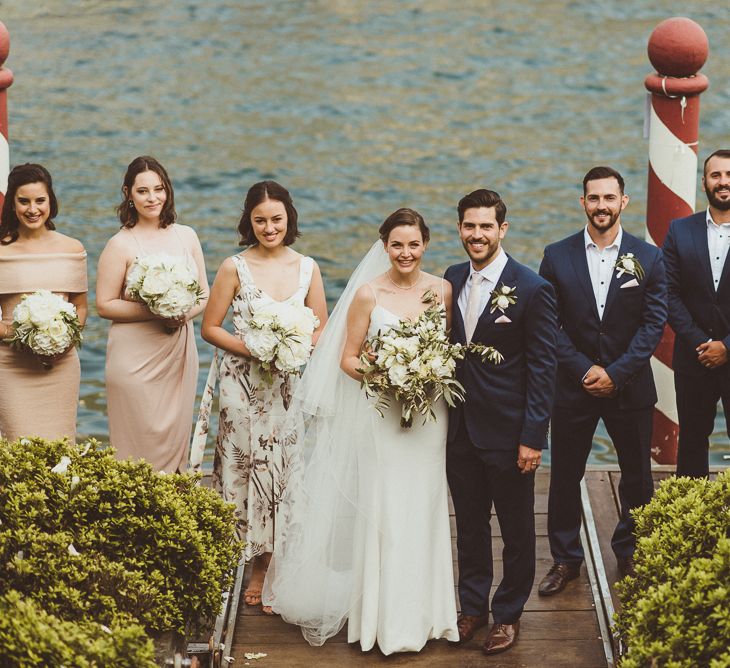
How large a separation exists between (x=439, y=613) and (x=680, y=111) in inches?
140

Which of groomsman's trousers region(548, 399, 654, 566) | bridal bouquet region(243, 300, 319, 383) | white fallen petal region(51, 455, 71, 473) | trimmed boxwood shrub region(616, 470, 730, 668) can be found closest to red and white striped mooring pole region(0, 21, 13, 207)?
bridal bouquet region(243, 300, 319, 383)

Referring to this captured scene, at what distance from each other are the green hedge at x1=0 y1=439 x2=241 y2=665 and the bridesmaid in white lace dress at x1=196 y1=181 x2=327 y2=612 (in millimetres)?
885

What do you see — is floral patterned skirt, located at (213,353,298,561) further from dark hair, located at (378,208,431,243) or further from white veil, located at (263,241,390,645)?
dark hair, located at (378,208,431,243)

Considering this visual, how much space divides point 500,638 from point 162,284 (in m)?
2.43

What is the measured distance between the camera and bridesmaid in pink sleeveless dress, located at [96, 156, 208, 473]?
6.92 m

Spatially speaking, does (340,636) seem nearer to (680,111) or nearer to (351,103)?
(680,111)

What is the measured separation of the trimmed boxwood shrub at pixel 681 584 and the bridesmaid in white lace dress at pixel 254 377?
1984mm

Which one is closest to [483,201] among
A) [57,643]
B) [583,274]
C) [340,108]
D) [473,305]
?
[473,305]

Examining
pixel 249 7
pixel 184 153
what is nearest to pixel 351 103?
pixel 184 153

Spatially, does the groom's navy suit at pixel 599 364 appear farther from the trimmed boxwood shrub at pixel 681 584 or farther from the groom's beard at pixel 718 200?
the trimmed boxwood shrub at pixel 681 584

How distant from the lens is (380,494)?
20.6ft

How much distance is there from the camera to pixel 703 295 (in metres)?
6.95

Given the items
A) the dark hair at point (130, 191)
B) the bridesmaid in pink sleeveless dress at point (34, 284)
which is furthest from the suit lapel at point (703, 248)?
the bridesmaid in pink sleeveless dress at point (34, 284)

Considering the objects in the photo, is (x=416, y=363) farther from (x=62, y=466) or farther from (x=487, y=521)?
(x=62, y=466)
